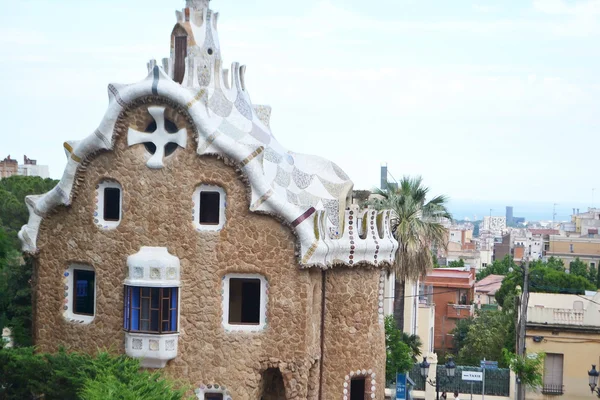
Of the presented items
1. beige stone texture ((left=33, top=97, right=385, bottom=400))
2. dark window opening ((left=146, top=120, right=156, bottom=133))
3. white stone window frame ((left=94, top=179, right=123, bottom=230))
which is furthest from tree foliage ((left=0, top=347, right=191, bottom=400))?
dark window opening ((left=146, top=120, right=156, bottom=133))

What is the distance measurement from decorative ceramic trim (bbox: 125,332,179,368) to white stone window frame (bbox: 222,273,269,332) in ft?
3.71

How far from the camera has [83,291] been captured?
74.7 ft

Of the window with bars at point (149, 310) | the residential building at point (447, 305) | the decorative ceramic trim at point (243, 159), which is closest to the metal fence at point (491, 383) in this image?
the decorative ceramic trim at point (243, 159)

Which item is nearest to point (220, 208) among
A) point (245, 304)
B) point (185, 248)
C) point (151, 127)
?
point (185, 248)

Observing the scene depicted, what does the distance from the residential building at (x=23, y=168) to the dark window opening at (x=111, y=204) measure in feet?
215

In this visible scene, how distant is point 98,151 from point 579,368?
1692 cm

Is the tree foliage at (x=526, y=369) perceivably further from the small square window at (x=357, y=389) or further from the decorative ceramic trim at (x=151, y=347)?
the decorative ceramic trim at (x=151, y=347)

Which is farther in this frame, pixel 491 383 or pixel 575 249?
pixel 575 249

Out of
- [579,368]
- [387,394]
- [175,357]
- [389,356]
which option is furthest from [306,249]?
[579,368]

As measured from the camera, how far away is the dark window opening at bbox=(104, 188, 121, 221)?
2221 cm

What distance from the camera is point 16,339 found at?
1101 inches

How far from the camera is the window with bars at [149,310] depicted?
21.3m

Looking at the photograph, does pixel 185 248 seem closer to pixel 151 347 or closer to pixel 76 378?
pixel 151 347

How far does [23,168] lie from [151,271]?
255ft
